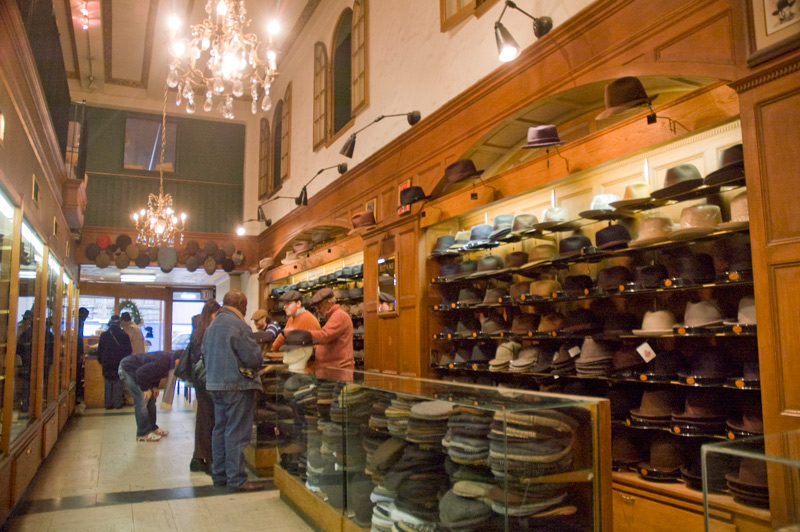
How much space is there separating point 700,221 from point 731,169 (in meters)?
0.39

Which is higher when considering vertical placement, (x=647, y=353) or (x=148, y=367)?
(x=647, y=353)

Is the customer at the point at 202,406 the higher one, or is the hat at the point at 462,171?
the hat at the point at 462,171

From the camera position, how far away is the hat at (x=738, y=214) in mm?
3357

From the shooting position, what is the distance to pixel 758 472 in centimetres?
135

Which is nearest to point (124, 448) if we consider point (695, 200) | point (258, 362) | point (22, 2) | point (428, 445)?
point (258, 362)

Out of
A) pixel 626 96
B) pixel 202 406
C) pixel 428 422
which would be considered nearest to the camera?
pixel 428 422

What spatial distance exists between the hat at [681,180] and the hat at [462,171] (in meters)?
2.05

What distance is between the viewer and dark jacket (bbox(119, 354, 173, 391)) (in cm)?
675

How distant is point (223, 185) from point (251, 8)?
4952mm

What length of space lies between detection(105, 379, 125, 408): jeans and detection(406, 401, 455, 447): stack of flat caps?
969 centimetres

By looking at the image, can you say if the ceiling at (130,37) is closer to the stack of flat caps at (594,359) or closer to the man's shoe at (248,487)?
the man's shoe at (248,487)

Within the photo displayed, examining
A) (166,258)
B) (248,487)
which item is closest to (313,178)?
(166,258)

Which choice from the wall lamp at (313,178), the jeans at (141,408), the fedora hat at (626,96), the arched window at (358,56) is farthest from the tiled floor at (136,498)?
the arched window at (358,56)

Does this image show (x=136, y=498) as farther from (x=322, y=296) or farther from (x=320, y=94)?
(x=320, y=94)
